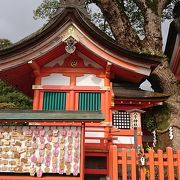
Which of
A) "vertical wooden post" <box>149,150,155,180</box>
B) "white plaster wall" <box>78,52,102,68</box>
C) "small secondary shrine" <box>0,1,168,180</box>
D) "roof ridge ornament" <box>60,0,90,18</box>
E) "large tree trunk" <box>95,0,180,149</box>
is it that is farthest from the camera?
"large tree trunk" <box>95,0,180,149</box>

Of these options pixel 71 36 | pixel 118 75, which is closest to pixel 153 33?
pixel 118 75

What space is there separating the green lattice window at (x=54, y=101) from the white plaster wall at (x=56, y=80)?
1.19ft

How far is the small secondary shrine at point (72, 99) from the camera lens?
635cm

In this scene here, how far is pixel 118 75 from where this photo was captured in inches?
410

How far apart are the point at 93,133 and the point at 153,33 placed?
581 cm

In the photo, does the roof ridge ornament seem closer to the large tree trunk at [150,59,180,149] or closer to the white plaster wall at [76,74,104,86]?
the white plaster wall at [76,74,104,86]

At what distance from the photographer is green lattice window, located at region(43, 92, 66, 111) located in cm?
956

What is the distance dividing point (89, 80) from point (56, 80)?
3.80 ft

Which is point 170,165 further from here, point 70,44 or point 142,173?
point 70,44

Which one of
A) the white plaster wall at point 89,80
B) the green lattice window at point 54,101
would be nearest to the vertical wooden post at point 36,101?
the green lattice window at point 54,101

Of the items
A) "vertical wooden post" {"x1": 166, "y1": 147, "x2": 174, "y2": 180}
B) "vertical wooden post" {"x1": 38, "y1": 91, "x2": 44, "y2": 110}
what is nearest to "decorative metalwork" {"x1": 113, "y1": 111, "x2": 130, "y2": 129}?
"vertical wooden post" {"x1": 38, "y1": 91, "x2": 44, "y2": 110}

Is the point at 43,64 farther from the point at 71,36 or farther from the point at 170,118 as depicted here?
the point at 170,118

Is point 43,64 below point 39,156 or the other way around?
the other way around

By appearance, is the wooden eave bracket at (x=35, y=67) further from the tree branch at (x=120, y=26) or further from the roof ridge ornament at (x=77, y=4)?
the tree branch at (x=120, y=26)
